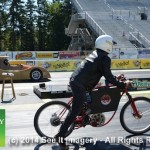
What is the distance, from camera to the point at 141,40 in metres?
45.7

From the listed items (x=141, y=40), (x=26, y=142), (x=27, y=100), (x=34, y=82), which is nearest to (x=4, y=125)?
(x=26, y=142)

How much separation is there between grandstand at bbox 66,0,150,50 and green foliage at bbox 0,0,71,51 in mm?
8942

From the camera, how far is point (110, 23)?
5091 cm

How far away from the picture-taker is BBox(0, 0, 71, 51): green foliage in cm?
6681

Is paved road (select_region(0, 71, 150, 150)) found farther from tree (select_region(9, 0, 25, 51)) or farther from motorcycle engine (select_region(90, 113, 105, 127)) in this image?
tree (select_region(9, 0, 25, 51))

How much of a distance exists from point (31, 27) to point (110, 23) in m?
22.5

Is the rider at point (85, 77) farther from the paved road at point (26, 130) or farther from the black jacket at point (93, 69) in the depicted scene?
the paved road at point (26, 130)

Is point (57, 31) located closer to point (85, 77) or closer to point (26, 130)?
point (26, 130)

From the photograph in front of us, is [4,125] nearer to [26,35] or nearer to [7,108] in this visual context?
[7,108]

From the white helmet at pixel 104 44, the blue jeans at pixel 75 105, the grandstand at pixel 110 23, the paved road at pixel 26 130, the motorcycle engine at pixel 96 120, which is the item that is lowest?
the paved road at pixel 26 130

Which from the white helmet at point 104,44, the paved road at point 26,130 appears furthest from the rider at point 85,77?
the paved road at point 26,130

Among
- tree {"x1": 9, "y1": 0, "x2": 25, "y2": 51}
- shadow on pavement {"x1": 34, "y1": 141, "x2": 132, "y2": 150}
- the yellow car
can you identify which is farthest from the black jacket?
tree {"x1": 9, "y1": 0, "x2": 25, "y2": 51}

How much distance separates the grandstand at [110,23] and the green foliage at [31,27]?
29.3 ft

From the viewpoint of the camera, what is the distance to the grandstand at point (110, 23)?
46781mm
